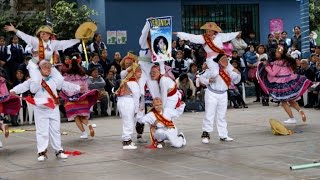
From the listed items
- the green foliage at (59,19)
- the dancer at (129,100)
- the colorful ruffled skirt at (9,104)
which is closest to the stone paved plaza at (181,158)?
the dancer at (129,100)

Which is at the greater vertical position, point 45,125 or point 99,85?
point 99,85

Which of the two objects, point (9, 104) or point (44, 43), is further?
point (9, 104)

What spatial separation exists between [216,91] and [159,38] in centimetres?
145

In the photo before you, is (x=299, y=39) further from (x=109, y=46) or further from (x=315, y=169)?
(x=315, y=169)

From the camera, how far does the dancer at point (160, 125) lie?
454 inches

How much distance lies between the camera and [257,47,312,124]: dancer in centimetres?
1424

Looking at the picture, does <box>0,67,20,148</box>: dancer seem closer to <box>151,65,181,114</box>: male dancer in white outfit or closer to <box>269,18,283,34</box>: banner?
<box>151,65,181,114</box>: male dancer in white outfit

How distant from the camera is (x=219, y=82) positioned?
12.0 m

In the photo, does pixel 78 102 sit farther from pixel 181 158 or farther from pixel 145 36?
pixel 181 158

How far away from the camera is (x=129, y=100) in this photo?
453 inches

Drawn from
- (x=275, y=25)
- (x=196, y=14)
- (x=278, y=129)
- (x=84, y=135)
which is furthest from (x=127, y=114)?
(x=275, y=25)

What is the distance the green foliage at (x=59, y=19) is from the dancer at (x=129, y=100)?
1019 centimetres

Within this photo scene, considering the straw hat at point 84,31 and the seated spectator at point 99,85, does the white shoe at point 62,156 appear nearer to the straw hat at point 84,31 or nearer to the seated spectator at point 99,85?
the straw hat at point 84,31

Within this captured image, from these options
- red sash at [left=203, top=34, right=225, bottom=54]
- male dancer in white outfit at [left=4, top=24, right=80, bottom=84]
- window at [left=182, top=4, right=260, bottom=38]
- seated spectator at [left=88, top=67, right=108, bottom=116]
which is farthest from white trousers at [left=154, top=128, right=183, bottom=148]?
window at [left=182, top=4, right=260, bottom=38]
